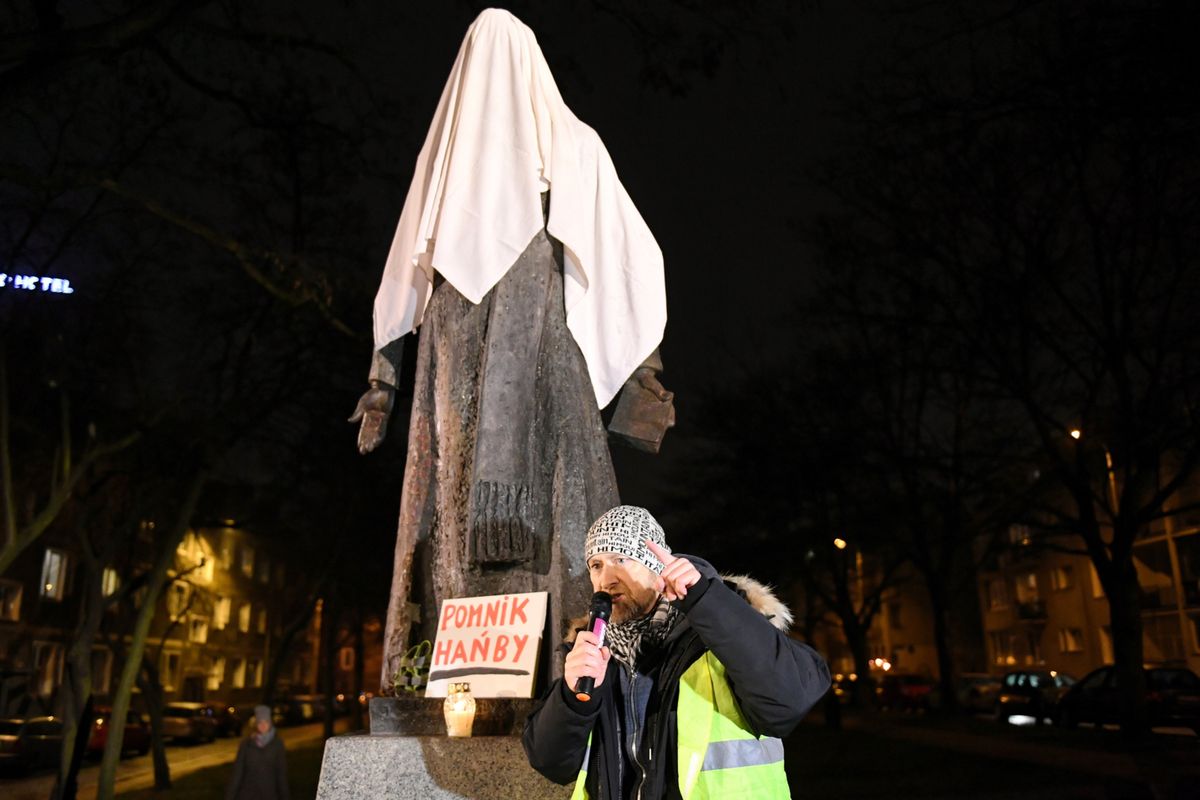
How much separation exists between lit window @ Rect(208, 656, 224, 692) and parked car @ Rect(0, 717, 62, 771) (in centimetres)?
3447

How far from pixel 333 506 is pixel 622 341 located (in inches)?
887

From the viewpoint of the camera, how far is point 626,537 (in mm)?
2668

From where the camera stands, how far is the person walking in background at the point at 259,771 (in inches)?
436

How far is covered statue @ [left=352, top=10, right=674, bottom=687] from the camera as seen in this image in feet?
13.4

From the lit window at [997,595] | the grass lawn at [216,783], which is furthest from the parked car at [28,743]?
the lit window at [997,595]

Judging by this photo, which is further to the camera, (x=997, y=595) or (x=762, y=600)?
(x=997, y=595)

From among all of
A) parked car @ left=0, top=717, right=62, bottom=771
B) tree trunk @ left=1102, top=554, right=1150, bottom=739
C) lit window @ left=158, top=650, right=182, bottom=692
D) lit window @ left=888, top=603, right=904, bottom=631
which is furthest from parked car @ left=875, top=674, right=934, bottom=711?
lit window @ left=158, top=650, right=182, bottom=692

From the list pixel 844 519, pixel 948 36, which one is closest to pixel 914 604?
pixel 844 519

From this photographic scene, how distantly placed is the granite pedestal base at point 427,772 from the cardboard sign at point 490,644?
0.21 meters

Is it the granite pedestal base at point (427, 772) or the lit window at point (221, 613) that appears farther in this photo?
the lit window at point (221, 613)

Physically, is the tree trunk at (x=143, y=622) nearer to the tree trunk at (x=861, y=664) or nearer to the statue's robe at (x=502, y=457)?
the statue's robe at (x=502, y=457)

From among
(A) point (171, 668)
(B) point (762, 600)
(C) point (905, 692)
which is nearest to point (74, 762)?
(B) point (762, 600)

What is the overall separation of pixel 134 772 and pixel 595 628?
88.4 feet

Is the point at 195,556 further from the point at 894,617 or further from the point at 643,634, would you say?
the point at 643,634
